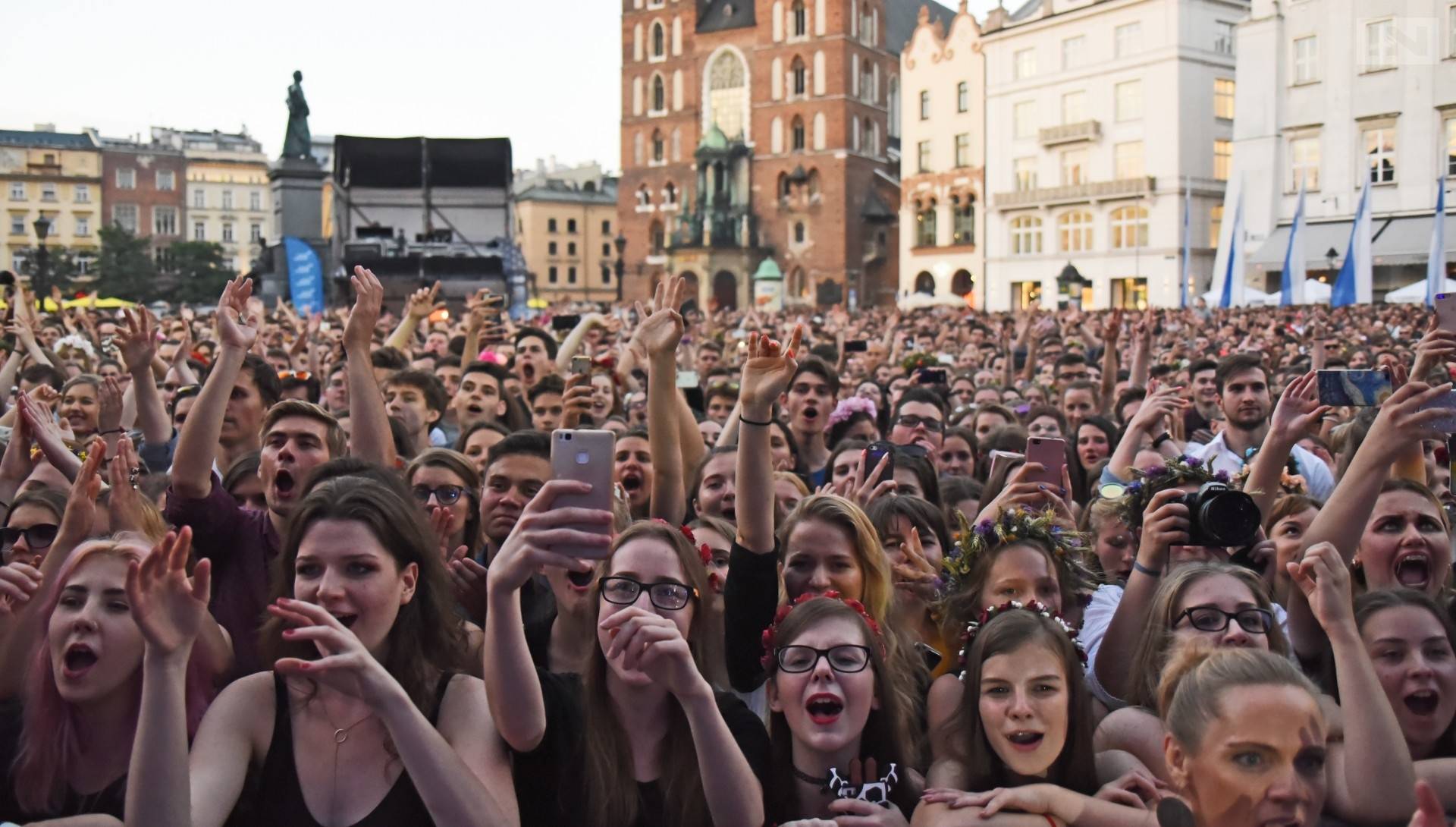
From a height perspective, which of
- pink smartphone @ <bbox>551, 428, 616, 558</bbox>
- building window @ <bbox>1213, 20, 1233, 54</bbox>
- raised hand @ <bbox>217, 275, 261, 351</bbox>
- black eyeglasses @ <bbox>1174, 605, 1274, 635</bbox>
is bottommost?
black eyeglasses @ <bbox>1174, 605, 1274, 635</bbox>

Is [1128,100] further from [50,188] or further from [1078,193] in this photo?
[50,188]

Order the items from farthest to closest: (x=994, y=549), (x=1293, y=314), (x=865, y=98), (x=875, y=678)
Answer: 1. (x=865, y=98)
2. (x=1293, y=314)
3. (x=994, y=549)
4. (x=875, y=678)

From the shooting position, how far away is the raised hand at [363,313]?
561 centimetres

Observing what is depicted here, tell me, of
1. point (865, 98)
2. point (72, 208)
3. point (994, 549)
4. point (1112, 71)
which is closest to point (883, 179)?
point (865, 98)

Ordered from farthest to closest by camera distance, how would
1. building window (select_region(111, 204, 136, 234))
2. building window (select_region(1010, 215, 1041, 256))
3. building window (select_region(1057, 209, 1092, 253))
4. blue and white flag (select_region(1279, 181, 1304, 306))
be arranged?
building window (select_region(111, 204, 136, 234)), building window (select_region(1010, 215, 1041, 256)), building window (select_region(1057, 209, 1092, 253)), blue and white flag (select_region(1279, 181, 1304, 306))

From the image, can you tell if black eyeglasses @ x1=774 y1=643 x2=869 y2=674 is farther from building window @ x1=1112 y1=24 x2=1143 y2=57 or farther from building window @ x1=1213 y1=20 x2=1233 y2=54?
building window @ x1=1213 y1=20 x2=1233 y2=54

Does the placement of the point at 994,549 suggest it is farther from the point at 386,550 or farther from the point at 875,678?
the point at 386,550

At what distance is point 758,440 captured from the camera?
4.18m

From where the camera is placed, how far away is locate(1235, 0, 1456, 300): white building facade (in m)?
37.5

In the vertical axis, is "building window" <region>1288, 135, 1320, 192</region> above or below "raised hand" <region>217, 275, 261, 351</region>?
above

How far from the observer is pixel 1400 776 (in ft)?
10.7

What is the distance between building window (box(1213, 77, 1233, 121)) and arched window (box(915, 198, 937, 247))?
14.3 meters

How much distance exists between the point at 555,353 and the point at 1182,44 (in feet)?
139

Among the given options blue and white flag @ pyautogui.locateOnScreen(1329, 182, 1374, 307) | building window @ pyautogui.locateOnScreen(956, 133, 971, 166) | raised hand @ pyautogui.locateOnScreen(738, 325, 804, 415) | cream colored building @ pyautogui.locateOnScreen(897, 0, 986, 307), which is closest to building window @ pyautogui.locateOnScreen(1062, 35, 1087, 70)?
cream colored building @ pyautogui.locateOnScreen(897, 0, 986, 307)
